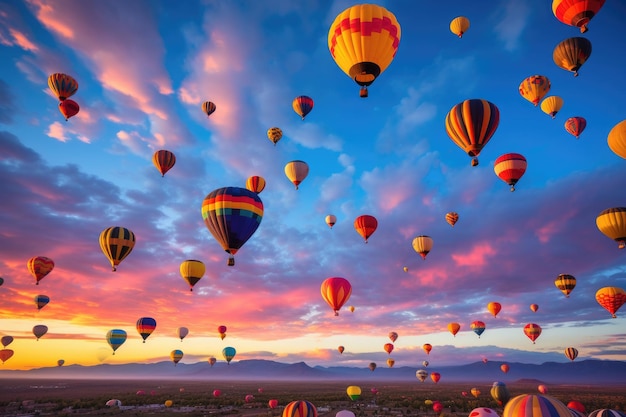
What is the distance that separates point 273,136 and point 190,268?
16.5 meters

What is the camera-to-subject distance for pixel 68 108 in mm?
35719

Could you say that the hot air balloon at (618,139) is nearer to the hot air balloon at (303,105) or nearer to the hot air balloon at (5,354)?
the hot air balloon at (303,105)

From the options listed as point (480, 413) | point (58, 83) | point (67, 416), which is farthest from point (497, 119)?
point (67, 416)

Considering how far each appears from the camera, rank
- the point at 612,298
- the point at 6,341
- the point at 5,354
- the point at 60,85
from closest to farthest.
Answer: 1. the point at 60,85
2. the point at 612,298
3. the point at 5,354
4. the point at 6,341

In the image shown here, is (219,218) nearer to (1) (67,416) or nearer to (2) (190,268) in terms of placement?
(2) (190,268)

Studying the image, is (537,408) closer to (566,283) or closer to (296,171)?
(296,171)

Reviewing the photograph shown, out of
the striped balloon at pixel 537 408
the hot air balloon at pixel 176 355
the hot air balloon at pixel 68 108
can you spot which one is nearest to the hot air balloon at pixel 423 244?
the striped balloon at pixel 537 408

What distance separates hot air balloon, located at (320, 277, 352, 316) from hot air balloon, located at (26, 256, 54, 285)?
2894 centimetres

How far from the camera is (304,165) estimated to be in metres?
38.0

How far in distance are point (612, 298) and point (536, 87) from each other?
21039 millimetres

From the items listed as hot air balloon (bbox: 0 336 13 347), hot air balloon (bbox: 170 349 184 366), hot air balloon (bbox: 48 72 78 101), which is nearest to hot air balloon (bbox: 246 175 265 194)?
hot air balloon (bbox: 48 72 78 101)

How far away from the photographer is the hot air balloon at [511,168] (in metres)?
28.8

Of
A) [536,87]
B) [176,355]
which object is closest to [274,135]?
[536,87]

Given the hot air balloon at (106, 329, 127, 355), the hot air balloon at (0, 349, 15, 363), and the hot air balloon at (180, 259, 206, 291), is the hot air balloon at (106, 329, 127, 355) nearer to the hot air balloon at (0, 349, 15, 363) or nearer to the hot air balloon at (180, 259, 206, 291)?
the hot air balloon at (180, 259, 206, 291)
